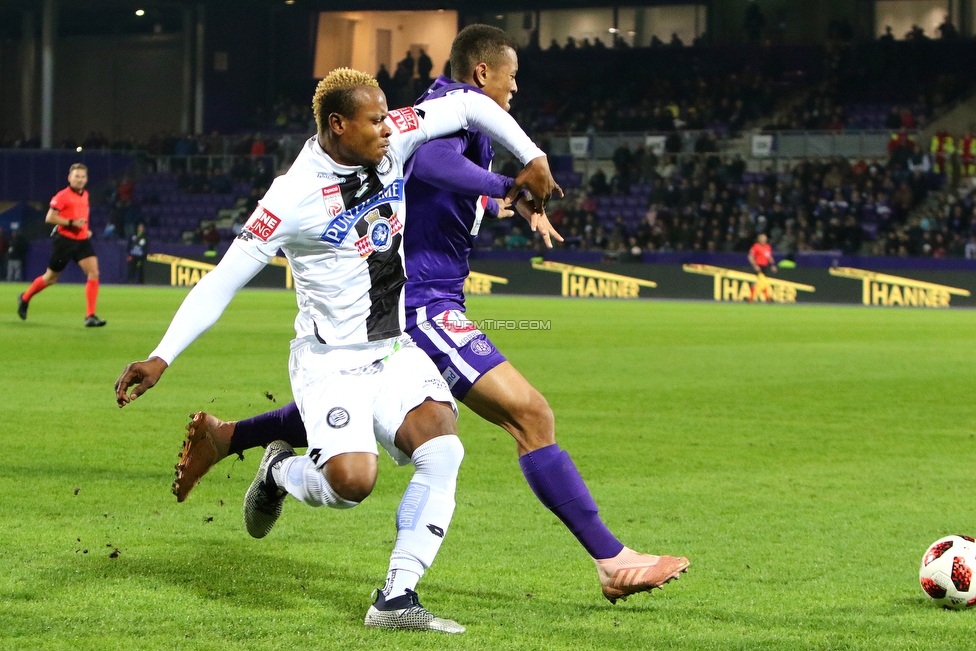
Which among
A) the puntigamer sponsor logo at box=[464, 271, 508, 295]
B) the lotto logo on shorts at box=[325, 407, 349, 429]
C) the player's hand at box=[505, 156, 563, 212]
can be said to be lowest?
the puntigamer sponsor logo at box=[464, 271, 508, 295]

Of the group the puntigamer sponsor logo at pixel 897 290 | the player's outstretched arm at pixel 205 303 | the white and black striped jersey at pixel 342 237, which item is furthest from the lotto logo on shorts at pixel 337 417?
the puntigamer sponsor logo at pixel 897 290

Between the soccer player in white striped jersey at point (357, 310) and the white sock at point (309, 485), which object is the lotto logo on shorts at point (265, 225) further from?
the white sock at point (309, 485)

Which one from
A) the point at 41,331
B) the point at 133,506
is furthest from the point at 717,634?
the point at 41,331

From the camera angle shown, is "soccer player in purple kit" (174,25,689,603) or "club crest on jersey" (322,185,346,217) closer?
"club crest on jersey" (322,185,346,217)

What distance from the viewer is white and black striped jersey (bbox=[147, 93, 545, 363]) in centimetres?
415

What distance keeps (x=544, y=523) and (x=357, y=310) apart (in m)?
1.95

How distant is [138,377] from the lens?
12.8ft

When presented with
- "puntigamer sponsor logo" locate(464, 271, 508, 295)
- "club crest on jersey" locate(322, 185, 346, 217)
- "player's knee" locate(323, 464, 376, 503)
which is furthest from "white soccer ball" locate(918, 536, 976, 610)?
"puntigamer sponsor logo" locate(464, 271, 508, 295)

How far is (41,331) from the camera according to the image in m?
16.9

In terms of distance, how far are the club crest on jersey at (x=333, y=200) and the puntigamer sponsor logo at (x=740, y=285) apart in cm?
2720

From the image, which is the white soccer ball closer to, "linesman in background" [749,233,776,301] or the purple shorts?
the purple shorts

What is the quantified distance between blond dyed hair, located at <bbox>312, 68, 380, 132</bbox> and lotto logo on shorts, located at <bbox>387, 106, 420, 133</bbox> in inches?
5.4

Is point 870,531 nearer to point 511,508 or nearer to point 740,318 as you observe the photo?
point 511,508

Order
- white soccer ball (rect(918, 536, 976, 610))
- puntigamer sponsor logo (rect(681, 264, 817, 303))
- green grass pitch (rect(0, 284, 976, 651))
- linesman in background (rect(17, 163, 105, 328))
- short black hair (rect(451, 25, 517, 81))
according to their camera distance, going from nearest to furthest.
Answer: green grass pitch (rect(0, 284, 976, 651)), white soccer ball (rect(918, 536, 976, 610)), short black hair (rect(451, 25, 517, 81)), linesman in background (rect(17, 163, 105, 328)), puntigamer sponsor logo (rect(681, 264, 817, 303))
